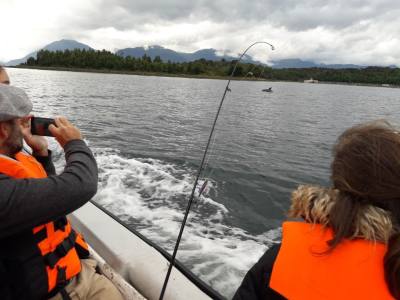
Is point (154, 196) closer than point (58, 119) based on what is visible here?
No

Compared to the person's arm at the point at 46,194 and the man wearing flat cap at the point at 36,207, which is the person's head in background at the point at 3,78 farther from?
the person's arm at the point at 46,194

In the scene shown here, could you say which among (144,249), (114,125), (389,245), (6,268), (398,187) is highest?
(398,187)

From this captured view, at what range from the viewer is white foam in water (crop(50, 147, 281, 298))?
360 cm

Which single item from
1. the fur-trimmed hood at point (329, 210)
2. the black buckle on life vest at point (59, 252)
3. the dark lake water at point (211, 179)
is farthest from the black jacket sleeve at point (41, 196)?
the dark lake water at point (211, 179)

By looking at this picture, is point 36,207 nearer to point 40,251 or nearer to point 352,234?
point 40,251

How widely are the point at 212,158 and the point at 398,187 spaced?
731 centimetres

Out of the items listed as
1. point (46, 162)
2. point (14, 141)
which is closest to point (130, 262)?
point (46, 162)

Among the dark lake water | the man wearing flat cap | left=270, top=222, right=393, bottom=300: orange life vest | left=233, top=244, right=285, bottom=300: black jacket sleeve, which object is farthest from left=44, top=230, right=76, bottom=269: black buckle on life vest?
the dark lake water

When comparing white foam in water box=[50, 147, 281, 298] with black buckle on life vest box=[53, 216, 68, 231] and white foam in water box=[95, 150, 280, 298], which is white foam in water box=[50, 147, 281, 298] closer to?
white foam in water box=[95, 150, 280, 298]

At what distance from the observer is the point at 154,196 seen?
5.43m

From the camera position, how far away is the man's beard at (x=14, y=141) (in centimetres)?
140

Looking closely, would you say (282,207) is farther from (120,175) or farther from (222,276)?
(120,175)

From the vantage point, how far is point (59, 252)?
1.55 meters

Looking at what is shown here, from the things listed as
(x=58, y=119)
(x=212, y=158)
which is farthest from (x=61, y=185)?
(x=212, y=158)
